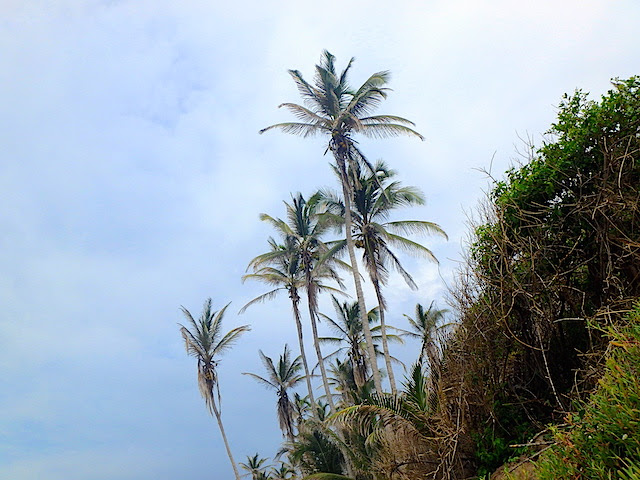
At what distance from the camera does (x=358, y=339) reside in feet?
88.8

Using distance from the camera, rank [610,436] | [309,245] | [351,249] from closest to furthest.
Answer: [610,436] → [351,249] → [309,245]

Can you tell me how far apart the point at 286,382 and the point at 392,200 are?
14371 mm

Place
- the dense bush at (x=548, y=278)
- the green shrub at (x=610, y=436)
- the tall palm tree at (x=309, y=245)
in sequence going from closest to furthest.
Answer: the green shrub at (x=610, y=436) < the dense bush at (x=548, y=278) < the tall palm tree at (x=309, y=245)

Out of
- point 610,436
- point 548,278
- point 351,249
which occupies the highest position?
point 351,249

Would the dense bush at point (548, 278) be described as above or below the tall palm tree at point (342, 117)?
below

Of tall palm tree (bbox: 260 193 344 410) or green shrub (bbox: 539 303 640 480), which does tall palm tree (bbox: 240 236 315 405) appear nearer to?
tall palm tree (bbox: 260 193 344 410)

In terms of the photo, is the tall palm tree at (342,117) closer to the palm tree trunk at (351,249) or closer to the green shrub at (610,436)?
the palm tree trunk at (351,249)

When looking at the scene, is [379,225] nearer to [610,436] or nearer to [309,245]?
[309,245]

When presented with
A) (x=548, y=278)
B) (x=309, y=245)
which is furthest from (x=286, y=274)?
(x=548, y=278)

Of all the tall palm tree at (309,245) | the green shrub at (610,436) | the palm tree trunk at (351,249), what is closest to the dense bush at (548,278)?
the green shrub at (610,436)

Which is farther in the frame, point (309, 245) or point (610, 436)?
point (309, 245)

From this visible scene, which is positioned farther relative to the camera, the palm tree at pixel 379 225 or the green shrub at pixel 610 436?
the palm tree at pixel 379 225

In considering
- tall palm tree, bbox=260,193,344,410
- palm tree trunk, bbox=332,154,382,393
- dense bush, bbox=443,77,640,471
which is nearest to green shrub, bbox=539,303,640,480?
dense bush, bbox=443,77,640,471

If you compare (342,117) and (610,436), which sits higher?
(342,117)
